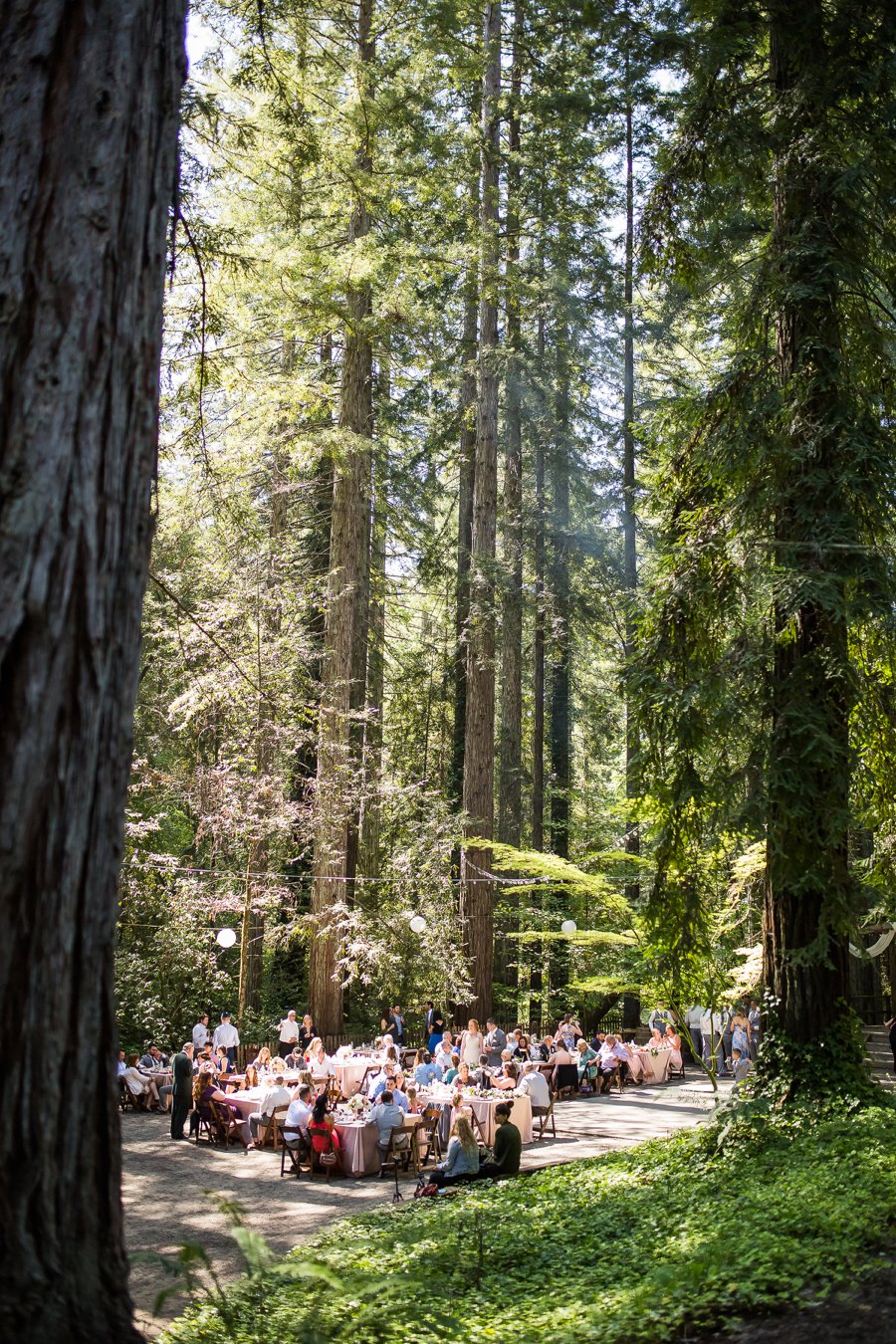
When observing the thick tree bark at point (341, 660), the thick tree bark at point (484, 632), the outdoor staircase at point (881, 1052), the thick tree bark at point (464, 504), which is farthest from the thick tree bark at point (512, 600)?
the outdoor staircase at point (881, 1052)

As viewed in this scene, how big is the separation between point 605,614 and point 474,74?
1289 centimetres

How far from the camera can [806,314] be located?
408 inches

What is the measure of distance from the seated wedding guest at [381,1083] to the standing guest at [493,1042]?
2.94 metres

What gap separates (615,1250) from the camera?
665cm

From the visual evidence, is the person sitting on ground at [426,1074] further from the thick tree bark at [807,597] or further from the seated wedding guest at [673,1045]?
the seated wedding guest at [673,1045]

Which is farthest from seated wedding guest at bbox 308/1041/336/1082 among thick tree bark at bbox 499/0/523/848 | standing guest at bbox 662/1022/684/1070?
thick tree bark at bbox 499/0/523/848

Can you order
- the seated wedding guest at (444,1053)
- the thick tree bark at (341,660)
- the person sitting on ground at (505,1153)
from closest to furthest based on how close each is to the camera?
the person sitting on ground at (505,1153), the seated wedding guest at (444,1053), the thick tree bark at (341,660)

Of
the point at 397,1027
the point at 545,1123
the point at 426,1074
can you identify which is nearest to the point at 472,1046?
the point at 397,1027

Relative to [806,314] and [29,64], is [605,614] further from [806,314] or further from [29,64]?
[29,64]

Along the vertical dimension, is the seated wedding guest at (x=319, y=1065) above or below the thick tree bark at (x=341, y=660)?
below

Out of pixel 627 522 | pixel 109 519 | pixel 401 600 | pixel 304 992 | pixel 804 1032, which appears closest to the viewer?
pixel 109 519

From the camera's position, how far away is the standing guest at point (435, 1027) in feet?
58.1

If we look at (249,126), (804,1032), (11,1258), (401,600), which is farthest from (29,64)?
(401,600)

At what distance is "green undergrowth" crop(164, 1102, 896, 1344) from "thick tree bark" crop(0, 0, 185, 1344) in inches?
42.0
